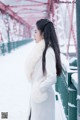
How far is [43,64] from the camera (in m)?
2.54

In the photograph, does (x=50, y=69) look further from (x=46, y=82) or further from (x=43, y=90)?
(x=43, y=90)

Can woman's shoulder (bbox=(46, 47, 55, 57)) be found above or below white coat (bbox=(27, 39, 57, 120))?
above

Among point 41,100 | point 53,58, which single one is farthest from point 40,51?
point 41,100

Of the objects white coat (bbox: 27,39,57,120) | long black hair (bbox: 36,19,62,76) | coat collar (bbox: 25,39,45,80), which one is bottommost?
white coat (bbox: 27,39,57,120)

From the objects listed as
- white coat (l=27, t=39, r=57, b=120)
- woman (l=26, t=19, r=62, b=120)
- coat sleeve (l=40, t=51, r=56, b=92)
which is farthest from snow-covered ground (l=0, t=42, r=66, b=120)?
coat sleeve (l=40, t=51, r=56, b=92)

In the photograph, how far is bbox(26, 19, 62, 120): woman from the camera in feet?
8.34

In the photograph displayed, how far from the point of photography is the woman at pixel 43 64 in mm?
2543

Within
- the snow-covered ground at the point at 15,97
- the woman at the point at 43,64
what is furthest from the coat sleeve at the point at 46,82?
the snow-covered ground at the point at 15,97

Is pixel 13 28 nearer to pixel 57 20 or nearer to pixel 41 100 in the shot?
pixel 57 20

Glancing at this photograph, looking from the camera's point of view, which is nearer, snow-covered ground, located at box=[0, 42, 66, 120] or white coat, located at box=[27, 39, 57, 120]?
white coat, located at box=[27, 39, 57, 120]

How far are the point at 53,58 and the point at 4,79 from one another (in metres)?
6.62

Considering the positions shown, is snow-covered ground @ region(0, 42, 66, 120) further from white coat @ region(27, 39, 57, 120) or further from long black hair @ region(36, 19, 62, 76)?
long black hair @ region(36, 19, 62, 76)

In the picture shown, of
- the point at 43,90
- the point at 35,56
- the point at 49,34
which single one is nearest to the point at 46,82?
the point at 43,90

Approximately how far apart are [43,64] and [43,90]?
23cm
